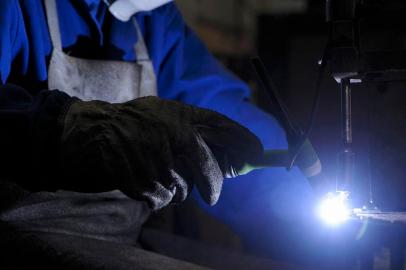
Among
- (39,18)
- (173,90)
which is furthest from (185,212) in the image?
(39,18)

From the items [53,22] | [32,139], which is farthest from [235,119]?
[32,139]

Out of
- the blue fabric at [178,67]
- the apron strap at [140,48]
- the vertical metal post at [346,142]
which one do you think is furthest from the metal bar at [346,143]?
the apron strap at [140,48]

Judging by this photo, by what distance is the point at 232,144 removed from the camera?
878 millimetres

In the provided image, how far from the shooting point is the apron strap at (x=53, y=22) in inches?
50.4

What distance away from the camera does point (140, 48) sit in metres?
1.48

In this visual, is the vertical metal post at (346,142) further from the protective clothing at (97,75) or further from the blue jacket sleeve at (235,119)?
the protective clothing at (97,75)

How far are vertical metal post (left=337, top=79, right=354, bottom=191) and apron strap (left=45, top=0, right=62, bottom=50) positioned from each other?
0.70 metres

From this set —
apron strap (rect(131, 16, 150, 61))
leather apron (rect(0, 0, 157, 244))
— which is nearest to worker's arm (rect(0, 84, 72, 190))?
leather apron (rect(0, 0, 157, 244))

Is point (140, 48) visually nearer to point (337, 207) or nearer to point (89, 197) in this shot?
point (89, 197)

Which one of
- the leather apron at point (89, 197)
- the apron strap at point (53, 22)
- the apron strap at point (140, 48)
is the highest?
the apron strap at point (53, 22)

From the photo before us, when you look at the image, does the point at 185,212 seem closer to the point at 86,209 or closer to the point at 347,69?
the point at 86,209

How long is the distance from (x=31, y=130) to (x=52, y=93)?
0.24 feet

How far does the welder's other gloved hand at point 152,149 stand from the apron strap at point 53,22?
0.44 meters

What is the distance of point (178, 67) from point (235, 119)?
0.22 metres
